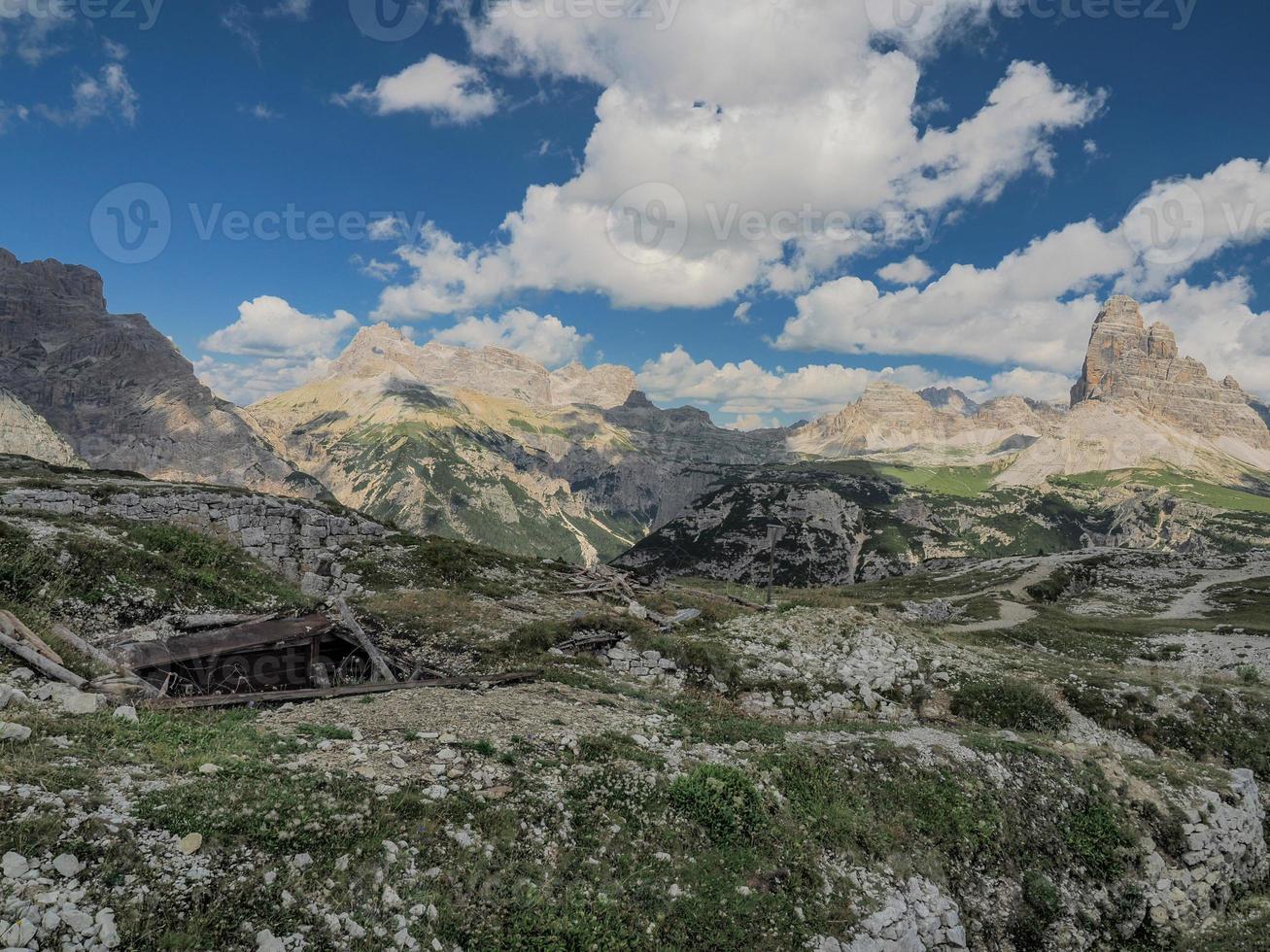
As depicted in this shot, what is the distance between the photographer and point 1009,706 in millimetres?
24734

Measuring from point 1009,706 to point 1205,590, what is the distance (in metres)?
113

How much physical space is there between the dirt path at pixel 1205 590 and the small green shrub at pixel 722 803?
9798cm

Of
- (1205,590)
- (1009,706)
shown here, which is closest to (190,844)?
(1009,706)

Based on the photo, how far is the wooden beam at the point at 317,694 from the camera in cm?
1362

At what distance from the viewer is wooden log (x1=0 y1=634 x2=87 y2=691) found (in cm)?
1276

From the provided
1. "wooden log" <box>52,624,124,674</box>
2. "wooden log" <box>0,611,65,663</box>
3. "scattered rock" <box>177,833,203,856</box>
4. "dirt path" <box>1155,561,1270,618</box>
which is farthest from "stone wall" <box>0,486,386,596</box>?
"dirt path" <box>1155,561,1270,618</box>

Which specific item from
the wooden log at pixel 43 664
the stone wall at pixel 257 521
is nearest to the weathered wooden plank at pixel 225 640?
the wooden log at pixel 43 664

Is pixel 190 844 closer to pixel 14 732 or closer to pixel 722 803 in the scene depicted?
pixel 14 732

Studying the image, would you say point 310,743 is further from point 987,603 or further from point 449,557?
point 987,603

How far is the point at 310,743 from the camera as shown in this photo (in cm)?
1260

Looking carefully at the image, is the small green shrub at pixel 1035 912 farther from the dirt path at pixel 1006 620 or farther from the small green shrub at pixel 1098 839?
the dirt path at pixel 1006 620

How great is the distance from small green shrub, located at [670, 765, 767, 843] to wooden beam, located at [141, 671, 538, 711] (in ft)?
28.6

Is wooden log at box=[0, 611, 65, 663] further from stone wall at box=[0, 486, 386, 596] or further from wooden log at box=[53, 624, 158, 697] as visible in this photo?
stone wall at box=[0, 486, 386, 596]

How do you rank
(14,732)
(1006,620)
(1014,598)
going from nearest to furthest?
(14,732), (1006,620), (1014,598)
